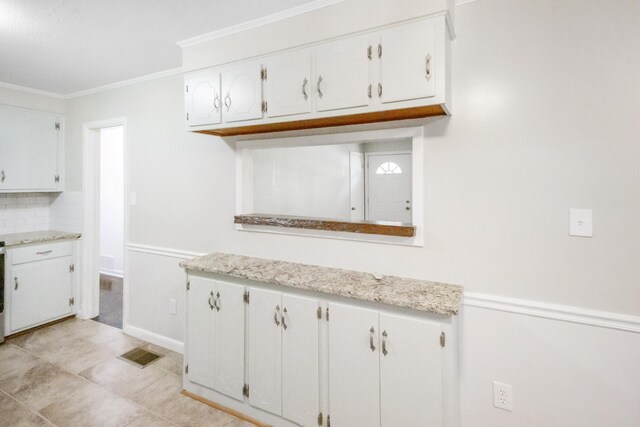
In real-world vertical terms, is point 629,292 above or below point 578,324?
above

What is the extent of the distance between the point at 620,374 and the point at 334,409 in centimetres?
134

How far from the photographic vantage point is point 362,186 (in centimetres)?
537

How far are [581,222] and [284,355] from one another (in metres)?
1.66

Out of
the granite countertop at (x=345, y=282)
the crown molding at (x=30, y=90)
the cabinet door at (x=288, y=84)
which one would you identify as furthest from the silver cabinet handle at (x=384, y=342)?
the crown molding at (x=30, y=90)

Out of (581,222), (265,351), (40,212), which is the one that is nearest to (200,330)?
(265,351)

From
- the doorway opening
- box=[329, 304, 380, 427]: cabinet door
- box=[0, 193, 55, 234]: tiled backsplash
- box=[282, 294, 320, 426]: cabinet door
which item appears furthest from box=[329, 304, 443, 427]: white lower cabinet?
the doorway opening

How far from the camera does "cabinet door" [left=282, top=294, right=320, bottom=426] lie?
6.06 feet

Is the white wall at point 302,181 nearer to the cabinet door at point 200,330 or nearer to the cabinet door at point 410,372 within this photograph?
the cabinet door at point 200,330

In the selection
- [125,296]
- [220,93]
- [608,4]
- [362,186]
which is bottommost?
[125,296]

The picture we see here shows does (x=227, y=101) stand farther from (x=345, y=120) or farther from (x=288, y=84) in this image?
(x=345, y=120)

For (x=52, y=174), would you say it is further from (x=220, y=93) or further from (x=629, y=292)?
(x=629, y=292)

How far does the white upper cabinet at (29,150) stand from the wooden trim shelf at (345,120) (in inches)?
97.2

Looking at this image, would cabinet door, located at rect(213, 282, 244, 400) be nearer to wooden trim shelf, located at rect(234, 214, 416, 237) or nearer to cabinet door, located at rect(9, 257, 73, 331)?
wooden trim shelf, located at rect(234, 214, 416, 237)

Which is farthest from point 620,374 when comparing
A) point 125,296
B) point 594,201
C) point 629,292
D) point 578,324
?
point 125,296
